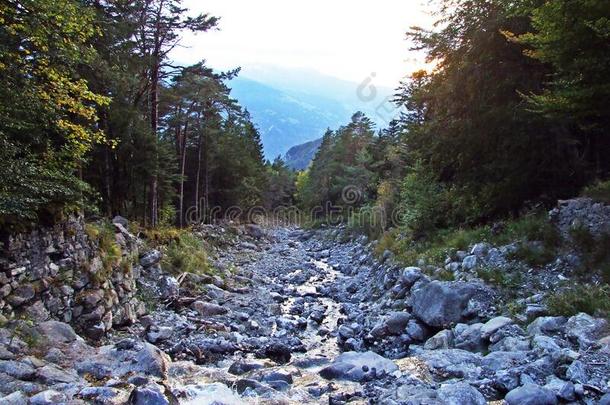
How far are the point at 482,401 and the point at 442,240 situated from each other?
10.4 m

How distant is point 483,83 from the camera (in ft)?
47.5

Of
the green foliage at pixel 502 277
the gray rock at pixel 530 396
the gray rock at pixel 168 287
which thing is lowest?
the gray rock at pixel 168 287

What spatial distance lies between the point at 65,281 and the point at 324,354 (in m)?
5.78

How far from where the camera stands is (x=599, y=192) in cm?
1066

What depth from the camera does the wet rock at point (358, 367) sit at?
7.64 m

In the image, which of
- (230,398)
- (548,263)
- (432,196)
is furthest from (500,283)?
(432,196)

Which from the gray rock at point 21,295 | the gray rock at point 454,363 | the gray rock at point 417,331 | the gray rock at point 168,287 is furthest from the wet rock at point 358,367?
the gray rock at point 168,287

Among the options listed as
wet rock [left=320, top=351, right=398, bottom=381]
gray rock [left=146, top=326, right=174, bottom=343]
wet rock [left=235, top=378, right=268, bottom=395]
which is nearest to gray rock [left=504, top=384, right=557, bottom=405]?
wet rock [left=320, top=351, right=398, bottom=381]

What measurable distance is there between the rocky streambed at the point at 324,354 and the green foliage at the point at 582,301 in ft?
1.08

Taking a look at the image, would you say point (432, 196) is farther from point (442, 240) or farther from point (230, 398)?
point (230, 398)

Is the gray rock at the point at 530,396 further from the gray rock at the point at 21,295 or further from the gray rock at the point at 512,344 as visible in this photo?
the gray rock at the point at 21,295

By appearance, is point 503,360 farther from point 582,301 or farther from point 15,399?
point 15,399

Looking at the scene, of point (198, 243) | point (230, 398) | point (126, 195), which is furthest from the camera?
point (198, 243)

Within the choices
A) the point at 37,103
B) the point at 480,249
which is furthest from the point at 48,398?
the point at 480,249
